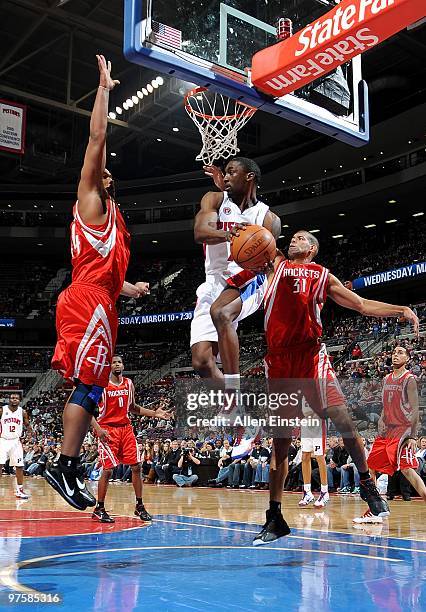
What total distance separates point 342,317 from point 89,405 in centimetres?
2392

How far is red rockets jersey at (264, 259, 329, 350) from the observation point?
4887mm

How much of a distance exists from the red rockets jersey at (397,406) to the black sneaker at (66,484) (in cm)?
468

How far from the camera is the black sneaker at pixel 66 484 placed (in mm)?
3734

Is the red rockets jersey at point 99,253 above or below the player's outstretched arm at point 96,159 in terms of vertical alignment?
below

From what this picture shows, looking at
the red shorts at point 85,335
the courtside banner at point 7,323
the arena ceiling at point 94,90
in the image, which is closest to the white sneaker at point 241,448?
the red shorts at point 85,335

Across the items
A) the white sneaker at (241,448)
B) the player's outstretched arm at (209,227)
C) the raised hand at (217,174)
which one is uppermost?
the raised hand at (217,174)

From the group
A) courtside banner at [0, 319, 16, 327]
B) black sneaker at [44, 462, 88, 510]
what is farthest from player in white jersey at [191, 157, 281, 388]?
courtside banner at [0, 319, 16, 327]

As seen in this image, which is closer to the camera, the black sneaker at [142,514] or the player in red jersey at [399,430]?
the player in red jersey at [399,430]

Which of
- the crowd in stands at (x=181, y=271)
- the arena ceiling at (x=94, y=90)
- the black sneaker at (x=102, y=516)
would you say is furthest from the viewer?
the crowd in stands at (x=181, y=271)

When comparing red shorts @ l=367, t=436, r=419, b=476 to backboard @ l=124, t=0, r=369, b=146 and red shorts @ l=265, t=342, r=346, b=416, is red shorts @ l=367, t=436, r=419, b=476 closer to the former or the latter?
red shorts @ l=265, t=342, r=346, b=416

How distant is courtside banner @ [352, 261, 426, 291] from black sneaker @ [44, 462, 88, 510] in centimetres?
1993

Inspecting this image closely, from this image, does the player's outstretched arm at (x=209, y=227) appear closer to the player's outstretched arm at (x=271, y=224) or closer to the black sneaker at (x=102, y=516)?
the player's outstretched arm at (x=271, y=224)

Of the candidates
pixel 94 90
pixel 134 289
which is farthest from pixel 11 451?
pixel 94 90

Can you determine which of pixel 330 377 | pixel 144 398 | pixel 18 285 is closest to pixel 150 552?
pixel 330 377
